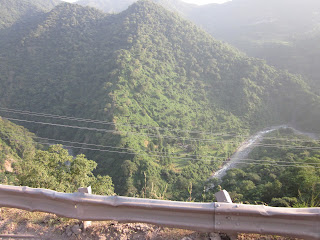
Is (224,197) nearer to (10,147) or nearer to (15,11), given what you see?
(10,147)

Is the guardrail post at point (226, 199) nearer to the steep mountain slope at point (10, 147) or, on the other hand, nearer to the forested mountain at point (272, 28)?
the steep mountain slope at point (10, 147)

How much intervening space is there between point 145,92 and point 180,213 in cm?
4530

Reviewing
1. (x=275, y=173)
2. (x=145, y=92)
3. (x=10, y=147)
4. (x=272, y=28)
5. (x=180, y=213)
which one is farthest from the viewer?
(x=272, y=28)

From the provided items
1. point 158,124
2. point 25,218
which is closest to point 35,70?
point 158,124

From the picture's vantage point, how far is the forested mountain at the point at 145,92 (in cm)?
3662

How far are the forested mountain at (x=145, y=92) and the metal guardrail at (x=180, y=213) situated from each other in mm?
25337

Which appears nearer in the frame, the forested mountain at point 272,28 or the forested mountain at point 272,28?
the forested mountain at point 272,28

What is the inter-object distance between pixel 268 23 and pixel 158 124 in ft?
340

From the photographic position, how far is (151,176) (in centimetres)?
3134

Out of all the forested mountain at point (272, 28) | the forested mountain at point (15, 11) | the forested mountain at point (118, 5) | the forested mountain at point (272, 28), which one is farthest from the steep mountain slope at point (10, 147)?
the forested mountain at point (118, 5)

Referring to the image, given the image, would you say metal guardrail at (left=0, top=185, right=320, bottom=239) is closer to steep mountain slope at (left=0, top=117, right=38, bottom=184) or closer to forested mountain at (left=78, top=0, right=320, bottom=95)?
steep mountain slope at (left=0, top=117, right=38, bottom=184)

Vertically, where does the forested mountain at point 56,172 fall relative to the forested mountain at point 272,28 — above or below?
below

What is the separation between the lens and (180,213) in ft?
9.86

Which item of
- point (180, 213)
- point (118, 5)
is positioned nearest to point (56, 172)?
point (180, 213)
